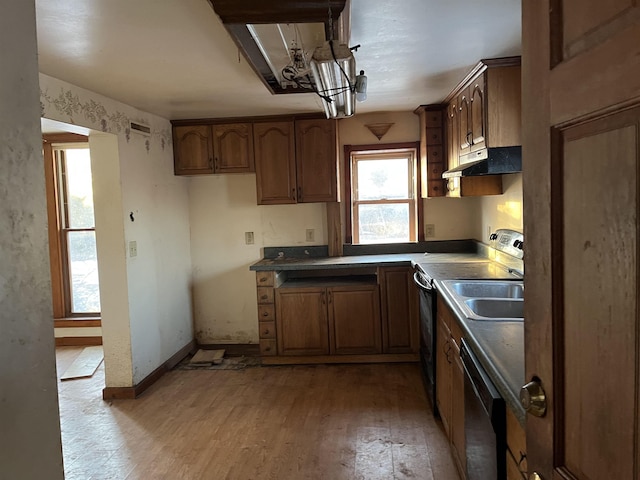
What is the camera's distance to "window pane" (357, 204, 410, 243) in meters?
4.61

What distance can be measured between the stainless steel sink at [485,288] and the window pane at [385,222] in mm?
1744

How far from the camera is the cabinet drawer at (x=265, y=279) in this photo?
412 centimetres

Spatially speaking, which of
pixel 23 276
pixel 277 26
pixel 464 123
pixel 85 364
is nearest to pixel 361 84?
pixel 277 26

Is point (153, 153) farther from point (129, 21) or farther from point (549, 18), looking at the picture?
point (549, 18)

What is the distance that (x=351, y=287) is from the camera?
409cm

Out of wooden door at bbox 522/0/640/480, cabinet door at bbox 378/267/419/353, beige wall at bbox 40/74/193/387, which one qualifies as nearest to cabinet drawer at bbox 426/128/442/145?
cabinet door at bbox 378/267/419/353

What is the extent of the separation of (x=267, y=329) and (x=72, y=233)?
2517mm

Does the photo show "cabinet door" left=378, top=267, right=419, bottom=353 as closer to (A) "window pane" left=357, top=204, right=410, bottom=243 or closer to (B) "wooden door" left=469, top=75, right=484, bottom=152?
(A) "window pane" left=357, top=204, right=410, bottom=243

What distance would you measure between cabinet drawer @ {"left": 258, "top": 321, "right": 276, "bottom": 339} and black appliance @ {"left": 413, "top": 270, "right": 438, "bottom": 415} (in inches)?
54.1

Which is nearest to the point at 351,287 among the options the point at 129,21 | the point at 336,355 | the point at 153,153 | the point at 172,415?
the point at 336,355

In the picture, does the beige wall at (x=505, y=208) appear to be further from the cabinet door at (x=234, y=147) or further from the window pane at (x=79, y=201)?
the window pane at (x=79, y=201)

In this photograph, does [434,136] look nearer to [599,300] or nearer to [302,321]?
[302,321]

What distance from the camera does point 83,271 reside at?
5.07 meters

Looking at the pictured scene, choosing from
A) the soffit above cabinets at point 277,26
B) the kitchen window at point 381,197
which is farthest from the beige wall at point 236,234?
the soffit above cabinets at point 277,26
